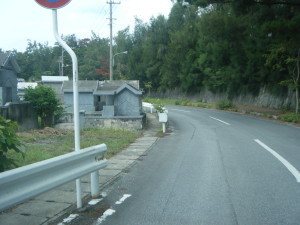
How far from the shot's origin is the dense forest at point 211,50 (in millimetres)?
22234

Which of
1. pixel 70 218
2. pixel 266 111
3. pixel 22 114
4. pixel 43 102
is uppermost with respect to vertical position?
pixel 43 102

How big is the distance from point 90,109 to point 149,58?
36711 millimetres

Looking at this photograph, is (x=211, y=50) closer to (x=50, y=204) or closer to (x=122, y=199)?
(x=122, y=199)

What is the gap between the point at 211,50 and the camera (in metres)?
40.0

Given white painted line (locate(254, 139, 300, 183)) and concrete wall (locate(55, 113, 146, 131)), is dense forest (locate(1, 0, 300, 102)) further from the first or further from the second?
white painted line (locate(254, 139, 300, 183))

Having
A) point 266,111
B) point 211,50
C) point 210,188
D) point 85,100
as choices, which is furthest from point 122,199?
point 211,50

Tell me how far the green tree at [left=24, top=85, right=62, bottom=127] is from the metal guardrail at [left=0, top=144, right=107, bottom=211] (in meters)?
13.0

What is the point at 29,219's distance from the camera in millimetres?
4980

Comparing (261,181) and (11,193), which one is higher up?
(11,193)

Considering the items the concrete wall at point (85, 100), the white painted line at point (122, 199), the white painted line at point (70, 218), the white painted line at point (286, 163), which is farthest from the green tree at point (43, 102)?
the white painted line at point (70, 218)

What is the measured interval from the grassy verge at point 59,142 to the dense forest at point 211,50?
33.9ft

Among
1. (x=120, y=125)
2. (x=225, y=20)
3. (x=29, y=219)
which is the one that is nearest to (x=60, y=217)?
(x=29, y=219)

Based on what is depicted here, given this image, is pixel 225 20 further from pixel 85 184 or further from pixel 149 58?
pixel 149 58

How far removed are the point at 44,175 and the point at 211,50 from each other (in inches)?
1481
